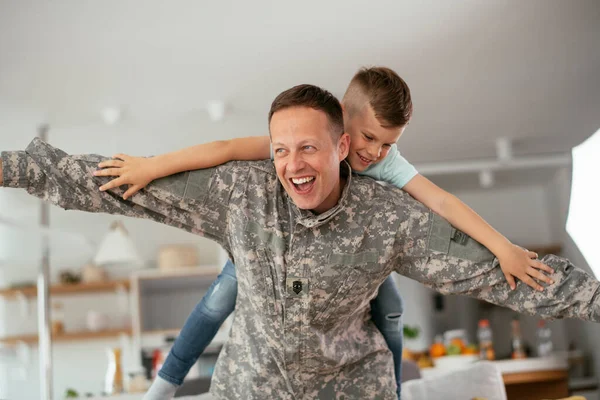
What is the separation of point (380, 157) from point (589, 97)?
3790 millimetres

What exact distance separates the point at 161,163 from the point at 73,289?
603 cm

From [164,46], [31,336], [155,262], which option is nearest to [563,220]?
[155,262]

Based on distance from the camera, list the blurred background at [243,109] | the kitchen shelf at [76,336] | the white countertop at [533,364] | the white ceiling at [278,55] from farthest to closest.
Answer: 1. the kitchen shelf at [76,336]
2. the white countertop at [533,364]
3. the blurred background at [243,109]
4. the white ceiling at [278,55]

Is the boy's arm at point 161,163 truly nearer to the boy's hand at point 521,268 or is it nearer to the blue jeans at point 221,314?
the blue jeans at point 221,314

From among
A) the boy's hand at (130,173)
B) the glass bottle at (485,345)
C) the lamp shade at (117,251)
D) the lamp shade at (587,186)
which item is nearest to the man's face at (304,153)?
the boy's hand at (130,173)

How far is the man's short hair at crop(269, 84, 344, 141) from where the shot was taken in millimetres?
1934

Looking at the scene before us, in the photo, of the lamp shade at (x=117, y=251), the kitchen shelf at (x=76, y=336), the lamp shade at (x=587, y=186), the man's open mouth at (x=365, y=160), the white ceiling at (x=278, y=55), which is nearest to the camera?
the man's open mouth at (x=365, y=160)

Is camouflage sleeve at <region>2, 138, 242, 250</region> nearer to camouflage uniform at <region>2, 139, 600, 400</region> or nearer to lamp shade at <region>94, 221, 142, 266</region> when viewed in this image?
camouflage uniform at <region>2, 139, 600, 400</region>

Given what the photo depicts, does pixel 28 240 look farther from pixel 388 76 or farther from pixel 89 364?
pixel 388 76

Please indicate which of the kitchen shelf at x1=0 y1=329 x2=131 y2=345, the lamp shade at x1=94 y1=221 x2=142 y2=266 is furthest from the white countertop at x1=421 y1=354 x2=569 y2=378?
the kitchen shelf at x1=0 y1=329 x2=131 y2=345

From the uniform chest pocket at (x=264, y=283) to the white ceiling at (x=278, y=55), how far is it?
1937 millimetres

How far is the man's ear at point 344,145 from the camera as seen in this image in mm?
2018

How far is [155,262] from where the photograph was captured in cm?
787

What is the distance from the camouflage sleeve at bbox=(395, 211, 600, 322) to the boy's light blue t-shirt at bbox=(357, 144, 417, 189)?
156mm
